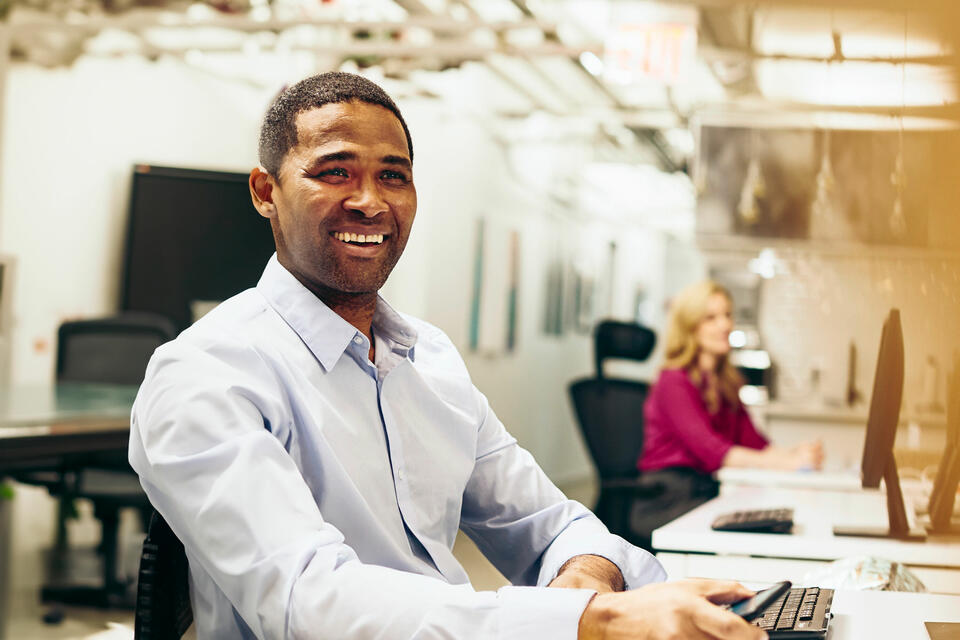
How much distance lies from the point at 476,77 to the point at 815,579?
6.08 meters

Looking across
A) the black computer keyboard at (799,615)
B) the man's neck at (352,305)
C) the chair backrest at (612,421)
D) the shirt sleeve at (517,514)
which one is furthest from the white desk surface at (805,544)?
the chair backrest at (612,421)

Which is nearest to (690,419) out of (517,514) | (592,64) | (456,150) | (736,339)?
(736,339)

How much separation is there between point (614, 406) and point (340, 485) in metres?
3.13

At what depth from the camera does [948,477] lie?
1.96 metres

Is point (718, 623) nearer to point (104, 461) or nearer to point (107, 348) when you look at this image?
point (104, 461)

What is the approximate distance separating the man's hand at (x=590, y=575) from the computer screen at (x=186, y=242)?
15.4ft

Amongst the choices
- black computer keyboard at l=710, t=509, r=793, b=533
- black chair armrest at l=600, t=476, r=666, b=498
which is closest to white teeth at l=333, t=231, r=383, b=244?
black computer keyboard at l=710, t=509, r=793, b=533

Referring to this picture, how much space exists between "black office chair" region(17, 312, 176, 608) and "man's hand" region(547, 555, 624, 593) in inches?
112

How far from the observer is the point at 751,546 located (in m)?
2.18

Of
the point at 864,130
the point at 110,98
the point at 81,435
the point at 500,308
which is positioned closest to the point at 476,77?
the point at 500,308

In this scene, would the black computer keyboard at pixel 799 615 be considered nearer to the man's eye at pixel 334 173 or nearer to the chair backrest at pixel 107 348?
the man's eye at pixel 334 173

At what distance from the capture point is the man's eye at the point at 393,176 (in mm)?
1424

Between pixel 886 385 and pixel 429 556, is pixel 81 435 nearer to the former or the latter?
pixel 429 556

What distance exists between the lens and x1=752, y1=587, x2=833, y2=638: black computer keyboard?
1.14 m
